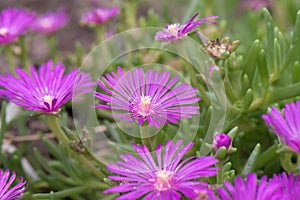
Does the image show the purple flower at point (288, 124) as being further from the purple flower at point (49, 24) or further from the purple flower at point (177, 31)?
the purple flower at point (49, 24)

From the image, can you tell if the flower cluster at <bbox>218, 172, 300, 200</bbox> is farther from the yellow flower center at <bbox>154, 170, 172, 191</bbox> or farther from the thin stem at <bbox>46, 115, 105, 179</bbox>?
the thin stem at <bbox>46, 115, 105, 179</bbox>

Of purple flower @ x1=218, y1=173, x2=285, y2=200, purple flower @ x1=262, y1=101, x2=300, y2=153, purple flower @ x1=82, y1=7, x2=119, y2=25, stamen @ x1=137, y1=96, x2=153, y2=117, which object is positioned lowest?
purple flower @ x1=218, y1=173, x2=285, y2=200

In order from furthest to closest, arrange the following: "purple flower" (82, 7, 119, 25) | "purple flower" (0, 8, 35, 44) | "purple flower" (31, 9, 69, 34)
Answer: "purple flower" (31, 9, 69, 34) < "purple flower" (82, 7, 119, 25) < "purple flower" (0, 8, 35, 44)

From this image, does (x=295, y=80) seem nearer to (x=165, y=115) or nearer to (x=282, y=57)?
(x=282, y=57)

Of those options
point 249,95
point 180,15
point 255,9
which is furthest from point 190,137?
point 180,15

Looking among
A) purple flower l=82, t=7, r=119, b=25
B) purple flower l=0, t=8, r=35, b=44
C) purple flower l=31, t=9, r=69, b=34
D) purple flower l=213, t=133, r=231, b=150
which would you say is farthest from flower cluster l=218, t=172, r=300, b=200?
purple flower l=31, t=9, r=69, b=34

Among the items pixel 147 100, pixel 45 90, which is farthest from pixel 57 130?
pixel 147 100

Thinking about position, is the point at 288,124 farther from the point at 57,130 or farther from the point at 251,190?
the point at 57,130
